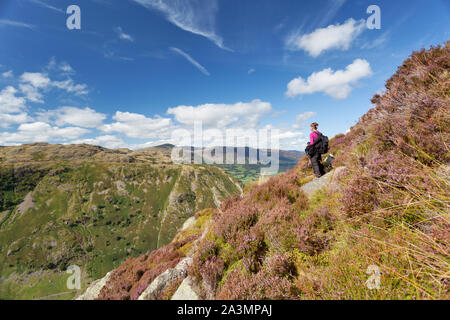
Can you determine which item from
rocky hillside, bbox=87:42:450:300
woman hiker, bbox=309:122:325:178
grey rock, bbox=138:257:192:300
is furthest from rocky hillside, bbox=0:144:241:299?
rocky hillside, bbox=87:42:450:300

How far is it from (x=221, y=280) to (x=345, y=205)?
326 centimetres

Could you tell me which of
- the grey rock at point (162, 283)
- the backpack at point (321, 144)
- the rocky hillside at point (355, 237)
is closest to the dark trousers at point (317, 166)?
the backpack at point (321, 144)

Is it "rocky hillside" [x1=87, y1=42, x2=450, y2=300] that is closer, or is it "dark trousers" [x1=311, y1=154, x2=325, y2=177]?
"rocky hillside" [x1=87, y1=42, x2=450, y2=300]

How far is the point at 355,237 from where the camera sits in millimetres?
3572

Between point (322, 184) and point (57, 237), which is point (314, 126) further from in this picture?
point (57, 237)

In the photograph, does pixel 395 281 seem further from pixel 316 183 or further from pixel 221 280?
pixel 316 183

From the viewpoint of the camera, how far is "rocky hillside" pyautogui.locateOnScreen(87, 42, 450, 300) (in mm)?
2504

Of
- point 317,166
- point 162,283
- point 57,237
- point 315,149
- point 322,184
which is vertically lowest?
point 57,237

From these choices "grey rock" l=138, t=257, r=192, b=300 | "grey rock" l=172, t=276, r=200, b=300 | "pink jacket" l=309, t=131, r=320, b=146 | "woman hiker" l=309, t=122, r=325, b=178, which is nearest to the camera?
"grey rock" l=172, t=276, r=200, b=300

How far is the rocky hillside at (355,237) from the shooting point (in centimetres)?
250

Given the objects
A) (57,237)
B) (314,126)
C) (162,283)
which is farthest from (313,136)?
(57,237)

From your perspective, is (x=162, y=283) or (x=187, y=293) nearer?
(x=187, y=293)

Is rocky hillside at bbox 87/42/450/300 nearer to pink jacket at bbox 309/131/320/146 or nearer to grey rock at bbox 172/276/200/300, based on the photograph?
grey rock at bbox 172/276/200/300

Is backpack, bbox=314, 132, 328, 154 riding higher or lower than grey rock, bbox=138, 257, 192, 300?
higher
